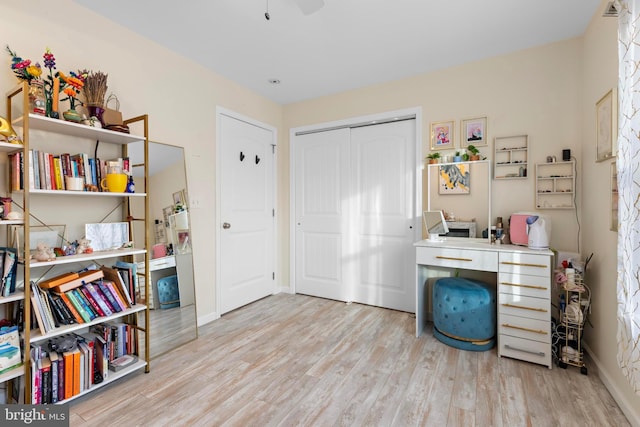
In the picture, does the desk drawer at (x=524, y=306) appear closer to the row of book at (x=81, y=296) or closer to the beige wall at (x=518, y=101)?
the beige wall at (x=518, y=101)

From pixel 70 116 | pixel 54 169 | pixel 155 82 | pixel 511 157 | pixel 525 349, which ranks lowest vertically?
pixel 525 349

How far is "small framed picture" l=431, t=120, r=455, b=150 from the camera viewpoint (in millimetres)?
3038

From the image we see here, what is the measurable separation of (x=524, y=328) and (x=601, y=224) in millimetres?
899

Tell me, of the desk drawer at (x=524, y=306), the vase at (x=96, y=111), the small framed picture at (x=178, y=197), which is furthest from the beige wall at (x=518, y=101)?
the vase at (x=96, y=111)

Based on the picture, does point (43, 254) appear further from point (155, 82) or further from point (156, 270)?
point (155, 82)

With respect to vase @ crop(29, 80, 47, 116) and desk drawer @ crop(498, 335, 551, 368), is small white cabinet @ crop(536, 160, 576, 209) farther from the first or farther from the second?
vase @ crop(29, 80, 47, 116)

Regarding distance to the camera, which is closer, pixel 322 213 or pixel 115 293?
pixel 115 293

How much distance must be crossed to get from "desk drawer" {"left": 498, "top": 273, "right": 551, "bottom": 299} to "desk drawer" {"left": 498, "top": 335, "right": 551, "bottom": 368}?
1.15 feet

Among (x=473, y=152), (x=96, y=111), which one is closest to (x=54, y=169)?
(x=96, y=111)

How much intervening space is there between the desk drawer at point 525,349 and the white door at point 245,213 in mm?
2590

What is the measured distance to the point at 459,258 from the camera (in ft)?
8.31

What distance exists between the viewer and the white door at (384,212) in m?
3.28

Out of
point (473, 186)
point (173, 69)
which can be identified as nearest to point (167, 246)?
point (173, 69)

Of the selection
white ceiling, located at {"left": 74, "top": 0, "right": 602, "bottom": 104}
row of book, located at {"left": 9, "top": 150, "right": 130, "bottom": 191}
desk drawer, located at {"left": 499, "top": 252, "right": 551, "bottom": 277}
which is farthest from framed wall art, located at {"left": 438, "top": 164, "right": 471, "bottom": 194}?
row of book, located at {"left": 9, "top": 150, "right": 130, "bottom": 191}
